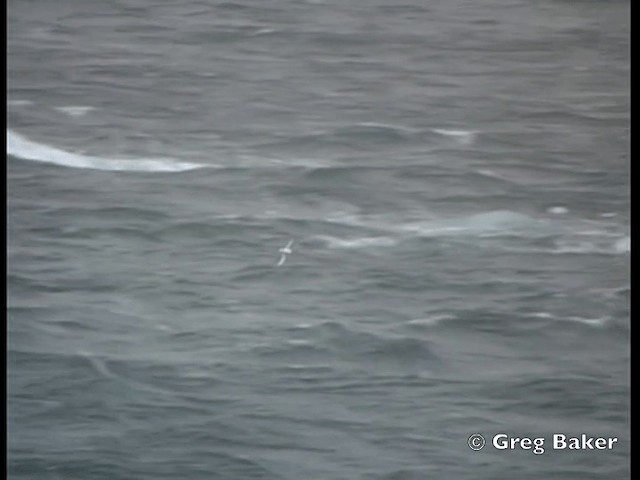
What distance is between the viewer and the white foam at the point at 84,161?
14109 millimetres

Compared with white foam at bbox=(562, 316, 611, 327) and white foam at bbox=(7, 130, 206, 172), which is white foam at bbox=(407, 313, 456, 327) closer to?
white foam at bbox=(562, 316, 611, 327)

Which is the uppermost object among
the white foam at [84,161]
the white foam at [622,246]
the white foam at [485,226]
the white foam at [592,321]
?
the white foam at [84,161]

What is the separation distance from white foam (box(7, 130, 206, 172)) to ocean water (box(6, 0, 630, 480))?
34 mm

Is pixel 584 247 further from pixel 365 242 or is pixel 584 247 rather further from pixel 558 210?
pixel 365 242

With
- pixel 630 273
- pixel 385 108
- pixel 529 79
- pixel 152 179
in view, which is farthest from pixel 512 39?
pixel 152 179

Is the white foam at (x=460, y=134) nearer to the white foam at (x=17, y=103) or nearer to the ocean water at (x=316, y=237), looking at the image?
the ocean water at (x=316, y=237)

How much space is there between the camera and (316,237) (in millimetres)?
14000

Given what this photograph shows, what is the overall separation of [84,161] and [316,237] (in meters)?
3.00

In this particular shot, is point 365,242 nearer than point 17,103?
Yes

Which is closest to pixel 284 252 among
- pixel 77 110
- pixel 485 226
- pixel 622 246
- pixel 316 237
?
pixel 316 237

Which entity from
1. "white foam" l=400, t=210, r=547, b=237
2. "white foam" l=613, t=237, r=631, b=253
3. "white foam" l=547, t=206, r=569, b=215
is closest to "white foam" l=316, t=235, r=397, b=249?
"white foam" l=400, t=210, r=547, b=237

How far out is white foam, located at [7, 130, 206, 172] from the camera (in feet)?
46.3

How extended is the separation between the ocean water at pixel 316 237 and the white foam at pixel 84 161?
0.11ft

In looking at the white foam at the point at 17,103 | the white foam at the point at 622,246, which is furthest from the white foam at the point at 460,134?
the white foam at the point at 17,103
